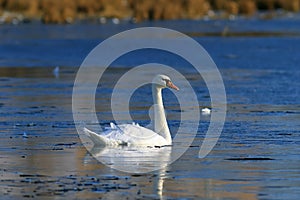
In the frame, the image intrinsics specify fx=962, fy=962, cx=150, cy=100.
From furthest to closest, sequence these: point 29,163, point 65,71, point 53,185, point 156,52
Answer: point 156,52 → point 65,71 → point 29,163 → point 53,185

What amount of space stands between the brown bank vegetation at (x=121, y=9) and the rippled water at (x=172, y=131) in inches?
735

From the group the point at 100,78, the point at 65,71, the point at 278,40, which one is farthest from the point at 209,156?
the point at 278,40

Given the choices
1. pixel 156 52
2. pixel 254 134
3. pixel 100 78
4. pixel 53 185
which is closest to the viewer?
pixel 53 185

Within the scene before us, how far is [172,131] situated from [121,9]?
1630 inches

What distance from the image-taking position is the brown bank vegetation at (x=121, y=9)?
48.4 m

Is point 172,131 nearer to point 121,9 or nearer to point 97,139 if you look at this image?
point 97,139

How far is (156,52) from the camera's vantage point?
94.1ft

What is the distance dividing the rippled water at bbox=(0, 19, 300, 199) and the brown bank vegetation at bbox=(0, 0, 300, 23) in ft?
61.3

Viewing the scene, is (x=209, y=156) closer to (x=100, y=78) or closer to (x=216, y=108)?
(x=216, y=108)

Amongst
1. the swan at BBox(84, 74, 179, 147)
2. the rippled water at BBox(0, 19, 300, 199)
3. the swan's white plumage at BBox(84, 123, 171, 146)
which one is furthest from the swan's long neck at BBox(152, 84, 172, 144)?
the rippled water at BBox(0, 19, 300, 199)

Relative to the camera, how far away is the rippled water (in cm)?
898

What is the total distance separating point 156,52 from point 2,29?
16.1 metres

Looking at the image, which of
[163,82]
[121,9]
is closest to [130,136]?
[163,82]

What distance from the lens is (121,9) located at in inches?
2138
